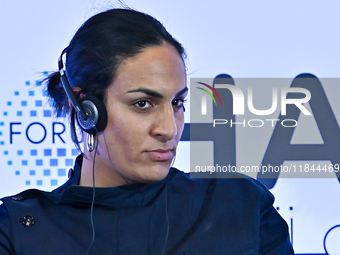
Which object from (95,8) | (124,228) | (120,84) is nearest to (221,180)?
(124,228)

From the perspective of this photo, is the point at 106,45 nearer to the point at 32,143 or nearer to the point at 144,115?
the point at 144,115

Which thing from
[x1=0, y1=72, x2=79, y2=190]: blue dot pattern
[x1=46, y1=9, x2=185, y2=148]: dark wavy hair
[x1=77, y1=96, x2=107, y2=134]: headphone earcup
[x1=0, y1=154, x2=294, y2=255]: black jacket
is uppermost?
[x1=46, y1=9, x2=185, y2=148]: dark wavy hair

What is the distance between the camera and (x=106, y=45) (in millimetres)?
993

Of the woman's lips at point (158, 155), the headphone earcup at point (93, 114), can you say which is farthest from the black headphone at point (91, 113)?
the woman's lips at point (158, 155)

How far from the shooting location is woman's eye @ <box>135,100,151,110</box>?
966mm

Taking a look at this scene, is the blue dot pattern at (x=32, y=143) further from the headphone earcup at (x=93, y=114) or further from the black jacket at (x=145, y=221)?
the headphone earcup at (x=93, y=114)

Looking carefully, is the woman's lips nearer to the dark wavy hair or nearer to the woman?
the woman

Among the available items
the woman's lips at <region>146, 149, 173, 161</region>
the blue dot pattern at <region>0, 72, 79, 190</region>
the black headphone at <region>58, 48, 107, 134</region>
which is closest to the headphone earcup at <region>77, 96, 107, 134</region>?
the black headphone at <region>58, 48, 107, 134</region>

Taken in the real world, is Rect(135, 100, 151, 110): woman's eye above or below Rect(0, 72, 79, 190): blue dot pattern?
above

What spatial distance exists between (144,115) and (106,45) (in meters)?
0.20

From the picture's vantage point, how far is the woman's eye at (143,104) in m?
0.97

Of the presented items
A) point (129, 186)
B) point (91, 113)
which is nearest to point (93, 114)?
point (91, 113)

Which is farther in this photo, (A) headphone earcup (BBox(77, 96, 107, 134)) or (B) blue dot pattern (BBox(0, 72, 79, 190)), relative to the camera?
(B) blue dot pattern (BBox(0, 72, 79, 190))

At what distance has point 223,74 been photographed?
5.08ft
